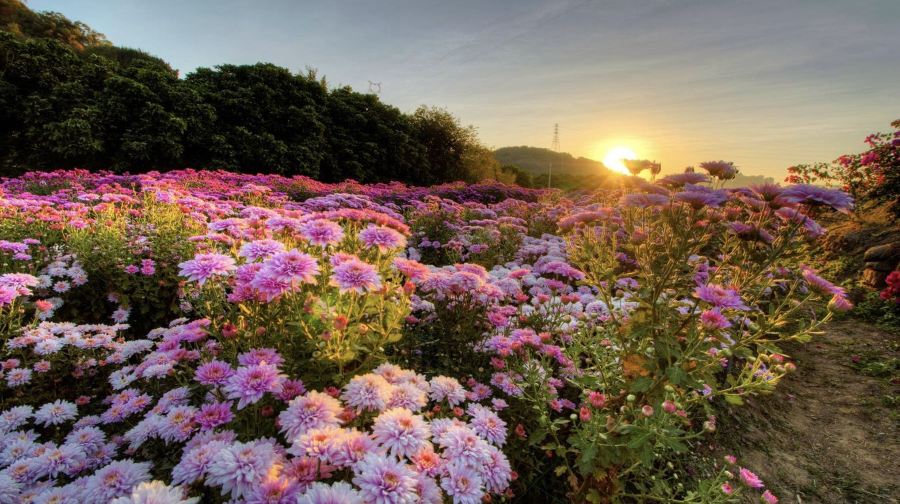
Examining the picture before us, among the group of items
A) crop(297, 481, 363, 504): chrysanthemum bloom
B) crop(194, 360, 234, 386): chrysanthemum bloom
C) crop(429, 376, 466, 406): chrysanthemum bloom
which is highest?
crop(297, 481, 363, 504): chrysanthemum bloom

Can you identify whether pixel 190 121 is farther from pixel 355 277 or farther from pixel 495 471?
pixel 495 471

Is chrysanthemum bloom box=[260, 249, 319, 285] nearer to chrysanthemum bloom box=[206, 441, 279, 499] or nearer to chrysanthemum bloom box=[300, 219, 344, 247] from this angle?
chrysanthemum bloom box=[300, 219, 344, 247]

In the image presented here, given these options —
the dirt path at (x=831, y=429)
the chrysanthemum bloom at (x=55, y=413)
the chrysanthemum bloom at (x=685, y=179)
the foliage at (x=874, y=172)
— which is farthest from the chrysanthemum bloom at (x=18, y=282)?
the foliage at (x=874, y=172)

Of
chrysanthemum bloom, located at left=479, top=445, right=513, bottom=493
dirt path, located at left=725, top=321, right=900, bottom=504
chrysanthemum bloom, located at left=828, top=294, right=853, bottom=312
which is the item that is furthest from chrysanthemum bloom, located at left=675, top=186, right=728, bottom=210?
dirt path, located at left=725, top=321, right=900, bottom=504

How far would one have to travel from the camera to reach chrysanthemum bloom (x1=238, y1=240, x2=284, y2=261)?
6.42 feet

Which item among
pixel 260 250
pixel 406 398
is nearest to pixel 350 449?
pixel 406 398

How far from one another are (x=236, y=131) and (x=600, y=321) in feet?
68.9

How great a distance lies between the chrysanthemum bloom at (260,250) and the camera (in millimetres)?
1957

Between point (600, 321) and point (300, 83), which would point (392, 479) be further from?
point (300, 83)

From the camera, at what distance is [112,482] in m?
1.40

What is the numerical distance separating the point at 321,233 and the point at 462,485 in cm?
133

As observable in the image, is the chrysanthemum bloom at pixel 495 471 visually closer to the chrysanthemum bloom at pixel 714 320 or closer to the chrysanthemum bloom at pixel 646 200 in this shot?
the chrysanthemum bloom at pixel 714 320

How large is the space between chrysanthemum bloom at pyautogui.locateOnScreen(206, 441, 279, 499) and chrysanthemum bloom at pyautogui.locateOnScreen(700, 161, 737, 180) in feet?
9.08

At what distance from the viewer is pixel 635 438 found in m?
1.85
